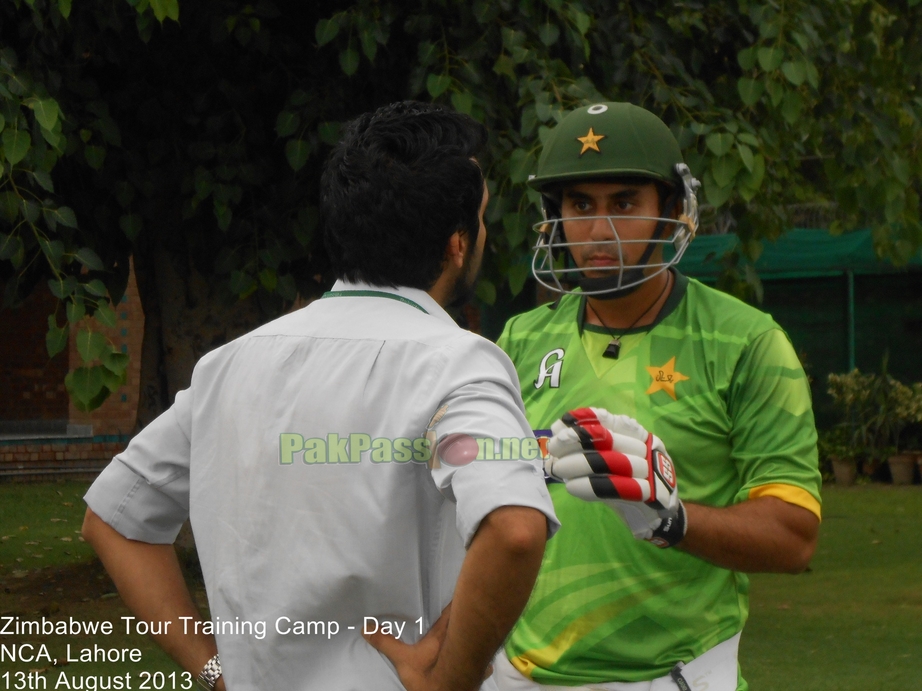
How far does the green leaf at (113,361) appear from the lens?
4727mm

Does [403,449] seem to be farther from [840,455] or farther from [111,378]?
[840,455]

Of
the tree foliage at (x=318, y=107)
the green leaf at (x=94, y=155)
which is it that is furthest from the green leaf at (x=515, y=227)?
the green leaf at (x=94, y=155)

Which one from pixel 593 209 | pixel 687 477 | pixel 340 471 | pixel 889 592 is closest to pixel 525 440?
pixel 340 471

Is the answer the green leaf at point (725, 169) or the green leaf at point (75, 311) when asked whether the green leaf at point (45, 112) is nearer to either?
the green leaf at point (75, 311)

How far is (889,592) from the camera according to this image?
808cm

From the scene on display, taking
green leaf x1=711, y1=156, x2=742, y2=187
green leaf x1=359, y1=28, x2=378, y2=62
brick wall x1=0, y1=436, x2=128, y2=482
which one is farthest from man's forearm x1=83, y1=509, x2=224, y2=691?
brick wall x1=0, y1=436, x2=128, y2=482

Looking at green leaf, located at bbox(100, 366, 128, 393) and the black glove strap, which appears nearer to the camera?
the black glove strap

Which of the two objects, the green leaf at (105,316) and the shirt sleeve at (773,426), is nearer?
the shirt sleeve at (773,426)

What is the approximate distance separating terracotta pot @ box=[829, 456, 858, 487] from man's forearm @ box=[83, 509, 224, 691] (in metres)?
12.6

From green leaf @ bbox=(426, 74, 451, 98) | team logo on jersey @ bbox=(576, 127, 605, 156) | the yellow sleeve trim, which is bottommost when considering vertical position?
the yellow sleeve trim

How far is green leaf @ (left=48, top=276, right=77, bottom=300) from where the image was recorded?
199 inches

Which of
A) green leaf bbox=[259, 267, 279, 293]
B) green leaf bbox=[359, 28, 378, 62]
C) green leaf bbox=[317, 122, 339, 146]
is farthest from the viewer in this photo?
green leaf bbox=[259, 267, 279, 293]

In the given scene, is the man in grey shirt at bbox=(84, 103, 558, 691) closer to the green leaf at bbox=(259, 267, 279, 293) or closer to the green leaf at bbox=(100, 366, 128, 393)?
the green leaf at bbox=(100, 366, 128, 393)

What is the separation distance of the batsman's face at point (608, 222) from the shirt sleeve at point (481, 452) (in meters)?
0.93
